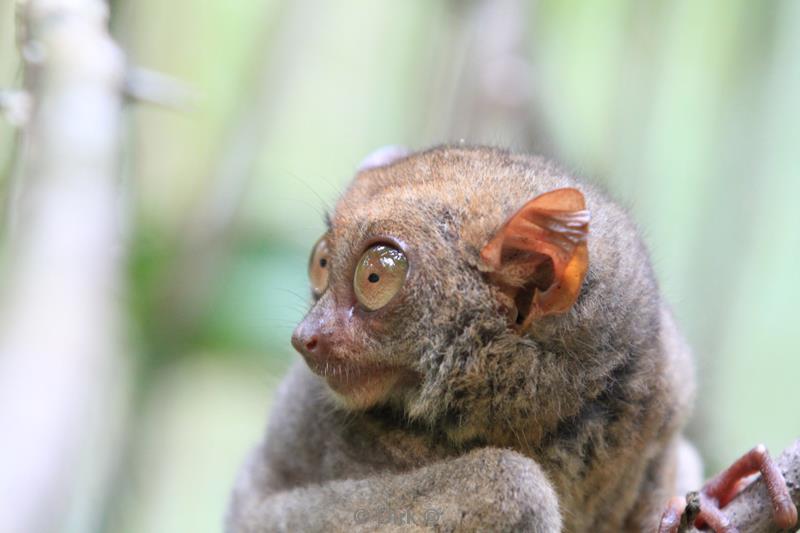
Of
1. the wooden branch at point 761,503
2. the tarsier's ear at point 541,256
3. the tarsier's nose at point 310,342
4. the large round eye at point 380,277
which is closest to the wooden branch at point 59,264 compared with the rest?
the tarsier's nose at point 310,342

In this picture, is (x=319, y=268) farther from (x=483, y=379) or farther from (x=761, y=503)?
(x=761, y=503)

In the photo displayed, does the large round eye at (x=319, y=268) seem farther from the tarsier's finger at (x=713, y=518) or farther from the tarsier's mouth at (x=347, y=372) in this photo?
the tarsier's finger at (x=713, y=518)

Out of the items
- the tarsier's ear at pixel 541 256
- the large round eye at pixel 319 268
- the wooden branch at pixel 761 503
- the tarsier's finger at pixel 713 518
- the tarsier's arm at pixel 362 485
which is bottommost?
the tarsier's arm at pixel 362 485

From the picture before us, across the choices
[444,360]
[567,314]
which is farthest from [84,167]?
[567,314]

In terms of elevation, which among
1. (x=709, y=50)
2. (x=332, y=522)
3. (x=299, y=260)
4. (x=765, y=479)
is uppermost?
(x=709, y=50)

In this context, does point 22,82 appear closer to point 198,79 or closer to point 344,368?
point 344,368

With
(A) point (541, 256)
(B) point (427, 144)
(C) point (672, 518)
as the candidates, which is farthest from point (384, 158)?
(C) point (672, 518)
